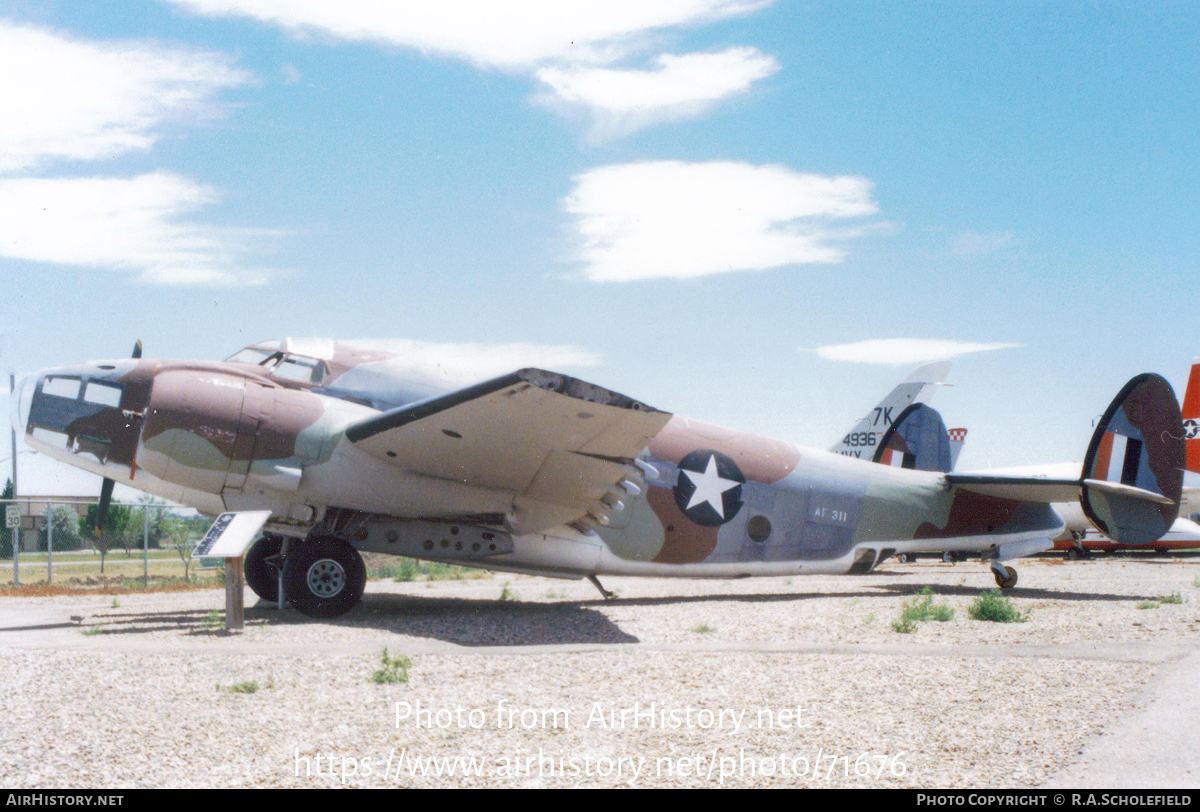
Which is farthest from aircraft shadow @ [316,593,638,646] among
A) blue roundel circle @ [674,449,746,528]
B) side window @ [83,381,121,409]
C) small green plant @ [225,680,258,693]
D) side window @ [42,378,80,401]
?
side window @ [42,378,80,401]

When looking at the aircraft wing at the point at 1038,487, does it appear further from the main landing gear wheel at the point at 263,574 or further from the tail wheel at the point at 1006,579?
the main landing gear wheel at the point at 263,574

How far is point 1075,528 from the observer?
3525cm

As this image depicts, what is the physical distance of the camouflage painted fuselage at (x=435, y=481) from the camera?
37.6ft

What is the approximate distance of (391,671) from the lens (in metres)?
7.80

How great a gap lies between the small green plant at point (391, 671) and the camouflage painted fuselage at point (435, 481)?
4.15 meters

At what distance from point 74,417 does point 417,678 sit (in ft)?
21.6

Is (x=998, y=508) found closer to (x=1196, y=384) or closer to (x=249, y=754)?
(x=1196, y=384)

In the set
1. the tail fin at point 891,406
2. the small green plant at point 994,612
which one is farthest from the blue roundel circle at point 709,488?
the tail fin at point 891,406

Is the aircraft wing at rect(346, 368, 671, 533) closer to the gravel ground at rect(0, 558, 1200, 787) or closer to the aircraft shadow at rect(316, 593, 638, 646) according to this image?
the aircraft shadow at rect(316, 593, 638, 646)

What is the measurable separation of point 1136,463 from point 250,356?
48.5ft

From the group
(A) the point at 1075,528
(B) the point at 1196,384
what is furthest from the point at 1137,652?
(A) the point at 1075,528

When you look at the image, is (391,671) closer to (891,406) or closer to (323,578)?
(323,578)

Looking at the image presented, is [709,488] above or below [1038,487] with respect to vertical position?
above

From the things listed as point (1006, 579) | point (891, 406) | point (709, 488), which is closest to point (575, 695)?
point (709, 488)
